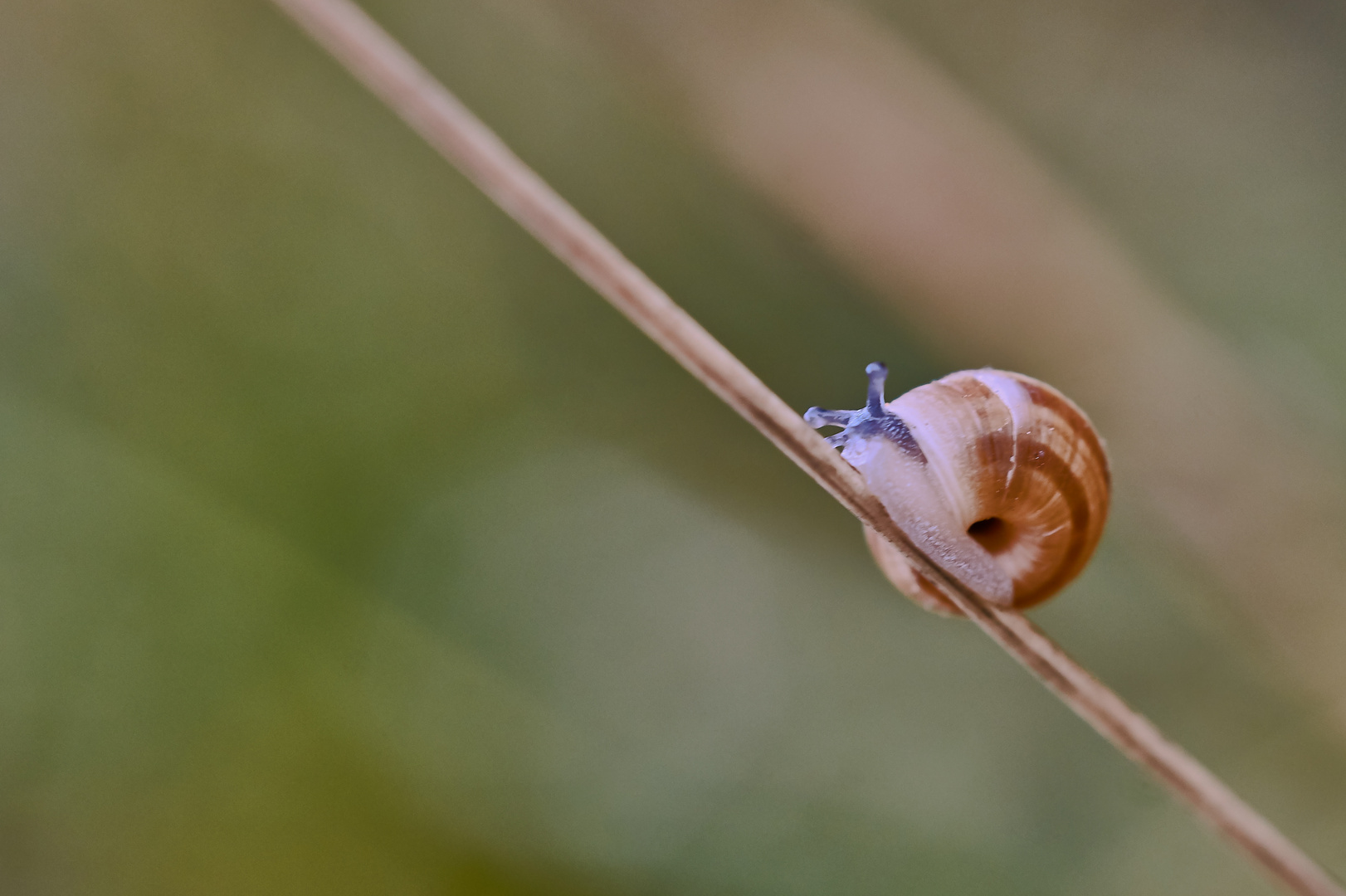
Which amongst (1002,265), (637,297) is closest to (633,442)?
(1002,265)

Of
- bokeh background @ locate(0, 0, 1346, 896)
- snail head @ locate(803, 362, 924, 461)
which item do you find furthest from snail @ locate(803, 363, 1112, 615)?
bokeh background @ locate(0, 0, 1346, 896)

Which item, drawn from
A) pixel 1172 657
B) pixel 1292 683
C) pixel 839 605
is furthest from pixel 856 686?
pixel 1292 683

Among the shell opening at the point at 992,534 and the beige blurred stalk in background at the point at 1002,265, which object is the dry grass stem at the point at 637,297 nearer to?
the shell opening at the point at 992,534

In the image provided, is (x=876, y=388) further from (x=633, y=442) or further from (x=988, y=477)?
(x=633, y=442)

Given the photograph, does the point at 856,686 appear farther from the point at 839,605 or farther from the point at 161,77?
the point at 161,77

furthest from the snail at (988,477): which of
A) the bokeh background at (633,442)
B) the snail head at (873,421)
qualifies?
the bokeh background at (633,442)
